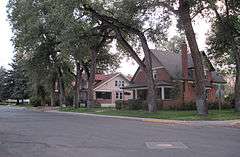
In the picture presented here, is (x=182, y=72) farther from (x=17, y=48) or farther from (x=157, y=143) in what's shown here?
(x=157, y=143)

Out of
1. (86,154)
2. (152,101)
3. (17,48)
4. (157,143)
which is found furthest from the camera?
(17,48)

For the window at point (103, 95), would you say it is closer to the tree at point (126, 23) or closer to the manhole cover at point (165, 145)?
the tree at point (126, 23)

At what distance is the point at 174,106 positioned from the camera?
43219mm

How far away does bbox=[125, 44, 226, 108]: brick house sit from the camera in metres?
49.1

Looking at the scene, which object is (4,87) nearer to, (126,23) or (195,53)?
(126,23)

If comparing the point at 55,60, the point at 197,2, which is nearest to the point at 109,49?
the point at 55,60

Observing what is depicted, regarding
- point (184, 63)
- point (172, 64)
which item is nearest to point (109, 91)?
point (172, 64)

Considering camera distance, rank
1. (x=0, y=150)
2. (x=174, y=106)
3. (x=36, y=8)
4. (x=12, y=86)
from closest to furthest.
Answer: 1. (x=0, y=150)
2. (x=36, y=8)
3. (x=174, y=106)
4. (x=12, y=86)

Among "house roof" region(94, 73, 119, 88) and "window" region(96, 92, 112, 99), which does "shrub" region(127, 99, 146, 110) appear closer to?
"window" region(96, 92, 112, 99)

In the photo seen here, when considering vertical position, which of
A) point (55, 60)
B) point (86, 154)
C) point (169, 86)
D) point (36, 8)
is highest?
point (36, 8)

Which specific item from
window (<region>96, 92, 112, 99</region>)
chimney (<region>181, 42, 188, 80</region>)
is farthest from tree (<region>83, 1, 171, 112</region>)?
window (<region>96, 92, 112, 99</region>)

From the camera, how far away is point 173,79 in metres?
49.8

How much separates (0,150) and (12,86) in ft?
255

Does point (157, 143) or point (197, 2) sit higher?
point (197, 2)
